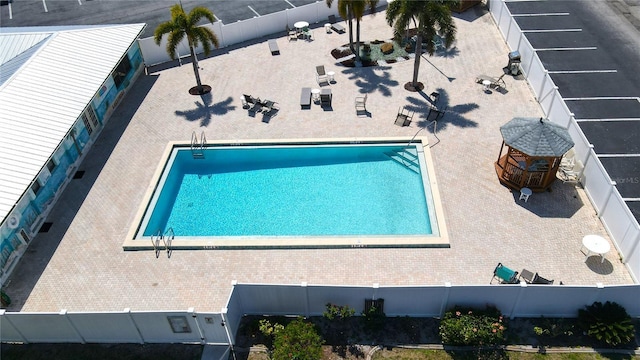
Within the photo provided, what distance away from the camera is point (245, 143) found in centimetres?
2581

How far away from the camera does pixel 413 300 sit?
17109mm

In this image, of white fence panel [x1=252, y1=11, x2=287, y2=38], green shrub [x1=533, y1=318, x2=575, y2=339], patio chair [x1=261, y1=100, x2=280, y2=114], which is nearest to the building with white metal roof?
white fence panel [x1=252, y1=11, x2=287, y2=38]

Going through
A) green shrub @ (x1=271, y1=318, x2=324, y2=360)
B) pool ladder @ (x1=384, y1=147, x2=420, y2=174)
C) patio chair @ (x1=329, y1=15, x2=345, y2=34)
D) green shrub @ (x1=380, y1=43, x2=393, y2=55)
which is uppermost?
patio chair @ (x1=329, y1=15, x2=345, y2=34)

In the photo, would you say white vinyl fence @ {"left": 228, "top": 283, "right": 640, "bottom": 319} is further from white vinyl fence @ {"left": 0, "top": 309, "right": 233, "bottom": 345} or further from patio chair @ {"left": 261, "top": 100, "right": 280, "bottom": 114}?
patio chair @ {"left": 261, "top": 100, "right": 280, "bottom": 114}

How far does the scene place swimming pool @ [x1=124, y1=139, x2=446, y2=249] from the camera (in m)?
20.8

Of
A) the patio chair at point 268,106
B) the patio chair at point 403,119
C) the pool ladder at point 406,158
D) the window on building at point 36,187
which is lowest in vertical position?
the pool ladder at point 406,158

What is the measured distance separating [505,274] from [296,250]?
8277mm

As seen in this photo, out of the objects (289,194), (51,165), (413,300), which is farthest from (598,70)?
(51,165)

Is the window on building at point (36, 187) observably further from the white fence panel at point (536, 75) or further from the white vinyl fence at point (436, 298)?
the white fence panel at point (536, 75)

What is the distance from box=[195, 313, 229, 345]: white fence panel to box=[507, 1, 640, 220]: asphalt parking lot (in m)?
17.9

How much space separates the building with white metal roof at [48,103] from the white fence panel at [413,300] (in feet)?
49.3

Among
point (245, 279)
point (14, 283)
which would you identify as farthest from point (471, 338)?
point (14, 283)

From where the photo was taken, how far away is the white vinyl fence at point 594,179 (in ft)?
60.8

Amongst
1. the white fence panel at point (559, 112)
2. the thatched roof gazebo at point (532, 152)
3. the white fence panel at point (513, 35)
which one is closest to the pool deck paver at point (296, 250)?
the thatched roof gazebo at point (532, 152)
